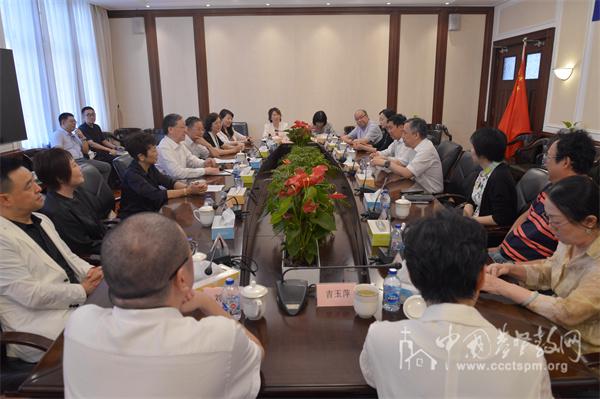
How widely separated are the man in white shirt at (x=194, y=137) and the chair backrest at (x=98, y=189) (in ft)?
4.91

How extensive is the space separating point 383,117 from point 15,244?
4592 millimetres

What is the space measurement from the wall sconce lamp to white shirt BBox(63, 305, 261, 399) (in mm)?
5507

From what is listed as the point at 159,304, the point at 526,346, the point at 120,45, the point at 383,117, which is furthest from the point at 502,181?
the point at 120,45

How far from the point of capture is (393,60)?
7160mm

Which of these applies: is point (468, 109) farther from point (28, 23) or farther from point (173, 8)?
point (28, 23)

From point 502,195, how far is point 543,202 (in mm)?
489

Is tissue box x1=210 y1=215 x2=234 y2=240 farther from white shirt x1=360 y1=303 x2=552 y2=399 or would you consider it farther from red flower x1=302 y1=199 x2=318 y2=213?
white shirt x1=360 y1=303 x2=552 y2=399

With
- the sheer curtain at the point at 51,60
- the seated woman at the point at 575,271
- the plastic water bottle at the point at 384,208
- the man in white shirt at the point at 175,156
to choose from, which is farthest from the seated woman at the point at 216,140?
the seated woman at the point at 575,271

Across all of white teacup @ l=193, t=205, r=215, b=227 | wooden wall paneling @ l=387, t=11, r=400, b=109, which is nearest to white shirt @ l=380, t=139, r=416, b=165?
white teacup @ l=193, t=205, r=215, b=227

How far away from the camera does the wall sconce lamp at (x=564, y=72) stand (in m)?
4.80

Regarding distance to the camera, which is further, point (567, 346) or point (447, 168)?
point (447, 168)

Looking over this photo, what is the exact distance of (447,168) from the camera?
371cm

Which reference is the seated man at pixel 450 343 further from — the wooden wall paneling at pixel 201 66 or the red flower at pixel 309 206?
the wooden wall paneling at pixel 201 66

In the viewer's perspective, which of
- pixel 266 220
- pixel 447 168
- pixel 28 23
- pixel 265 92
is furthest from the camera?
pixel 265 92
